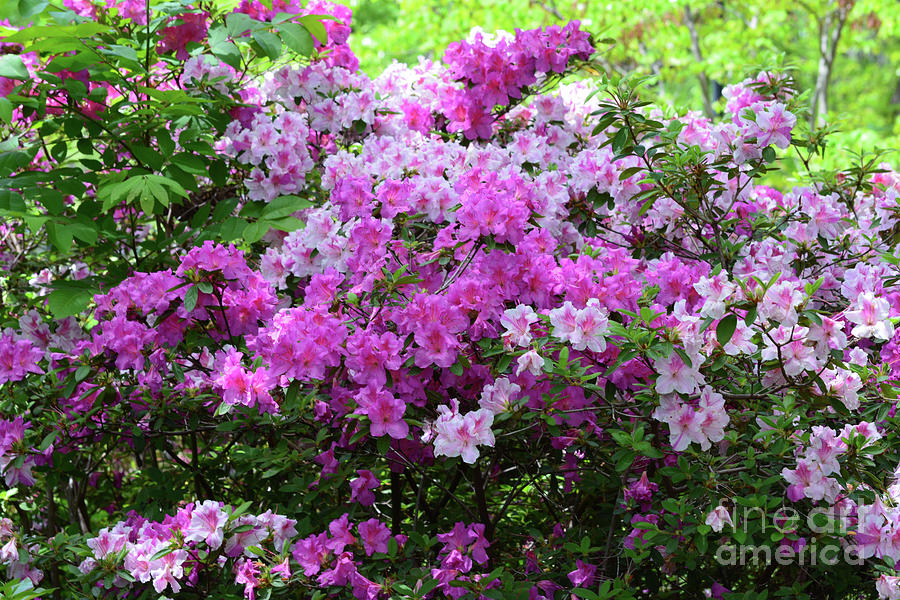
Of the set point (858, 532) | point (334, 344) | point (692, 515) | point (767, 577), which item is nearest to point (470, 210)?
point (334, 344)

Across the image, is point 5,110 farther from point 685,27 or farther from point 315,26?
point 685,27

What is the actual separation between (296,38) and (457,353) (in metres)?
1.08

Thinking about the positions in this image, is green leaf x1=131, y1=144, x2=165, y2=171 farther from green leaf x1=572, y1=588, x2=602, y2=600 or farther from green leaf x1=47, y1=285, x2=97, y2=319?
green leaf x1=572, y1=588, x2=602, y2=600

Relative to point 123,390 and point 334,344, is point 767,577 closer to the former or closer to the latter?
point 334,344

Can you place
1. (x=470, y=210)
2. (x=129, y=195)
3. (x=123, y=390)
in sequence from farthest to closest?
(x=123, y=390), (x=129, y=195), (x=470, y=210)

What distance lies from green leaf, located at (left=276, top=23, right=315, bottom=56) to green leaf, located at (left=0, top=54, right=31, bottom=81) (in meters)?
0.68

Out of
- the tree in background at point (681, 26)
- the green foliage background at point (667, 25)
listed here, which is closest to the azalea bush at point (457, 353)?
the green foliage background at point (667, 25)

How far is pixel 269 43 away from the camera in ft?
7.96

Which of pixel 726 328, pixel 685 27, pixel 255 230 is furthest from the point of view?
pixel 685 27

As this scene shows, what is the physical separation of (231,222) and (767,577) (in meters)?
1.76

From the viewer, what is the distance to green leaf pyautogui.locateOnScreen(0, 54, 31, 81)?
7.01 ft

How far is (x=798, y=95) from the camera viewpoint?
8.79 ft

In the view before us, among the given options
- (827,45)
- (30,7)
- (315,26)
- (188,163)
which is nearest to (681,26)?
(827,45)

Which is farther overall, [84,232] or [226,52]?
[226,52]
